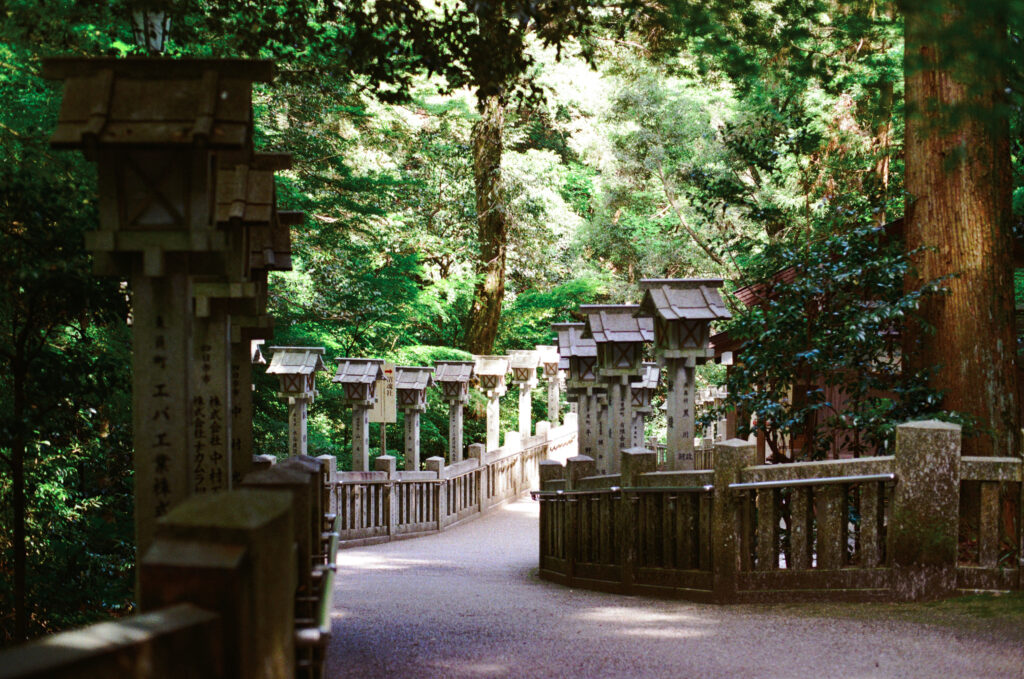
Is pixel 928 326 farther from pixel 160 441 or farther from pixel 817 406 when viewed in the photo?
pixel 160 441

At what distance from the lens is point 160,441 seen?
4.57m

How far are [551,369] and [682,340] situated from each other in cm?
1419

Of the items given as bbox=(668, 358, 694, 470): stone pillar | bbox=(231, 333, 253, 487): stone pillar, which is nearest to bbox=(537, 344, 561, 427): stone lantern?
bbox=(668, 358, 694, 470): stone pillar

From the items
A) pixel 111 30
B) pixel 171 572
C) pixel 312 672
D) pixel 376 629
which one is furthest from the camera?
pixel 111 30

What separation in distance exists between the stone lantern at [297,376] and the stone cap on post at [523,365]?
750 centimetres

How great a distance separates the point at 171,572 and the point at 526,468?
70.8 feet

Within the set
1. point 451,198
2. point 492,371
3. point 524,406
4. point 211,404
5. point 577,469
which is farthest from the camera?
point 451,198

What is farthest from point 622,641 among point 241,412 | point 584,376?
point 584,376

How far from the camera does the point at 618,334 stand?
1377 centimetres

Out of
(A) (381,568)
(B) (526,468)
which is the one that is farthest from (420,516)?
(B) (526,468)

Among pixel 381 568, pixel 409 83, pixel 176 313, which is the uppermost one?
pixel 409 83

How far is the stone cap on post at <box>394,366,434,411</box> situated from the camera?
55.8 feet

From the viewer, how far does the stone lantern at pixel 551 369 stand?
23208mm

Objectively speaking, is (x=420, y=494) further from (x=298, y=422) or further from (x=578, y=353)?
(x=578, y=353)
